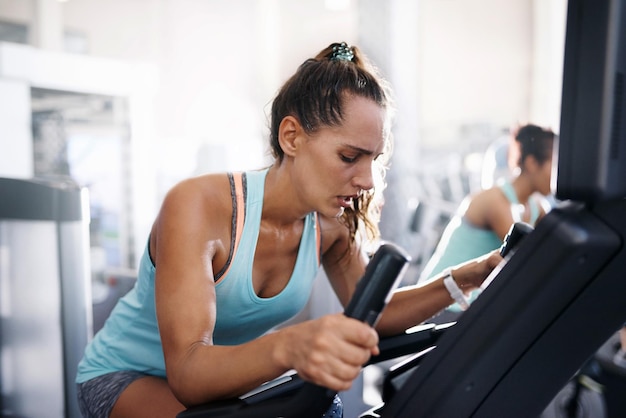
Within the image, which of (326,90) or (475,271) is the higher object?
(326,90)

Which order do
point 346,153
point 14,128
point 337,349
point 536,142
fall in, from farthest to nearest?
point 536,142 < point 14,128 < point 346,153 < point 337,349

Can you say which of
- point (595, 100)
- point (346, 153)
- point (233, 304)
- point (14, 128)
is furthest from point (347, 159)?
point (14, 128)

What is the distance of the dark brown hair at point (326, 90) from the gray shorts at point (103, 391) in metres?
0.56

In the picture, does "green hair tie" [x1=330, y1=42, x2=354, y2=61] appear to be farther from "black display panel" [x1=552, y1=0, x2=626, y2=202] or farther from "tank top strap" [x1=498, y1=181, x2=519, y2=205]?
"tank top strap" [x1=498, y1=181, x2=519, y2=205]

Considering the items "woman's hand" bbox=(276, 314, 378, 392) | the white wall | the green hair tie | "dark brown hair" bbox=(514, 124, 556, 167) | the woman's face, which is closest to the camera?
"woman's hand" bbox=(276, 314, 378, 392)

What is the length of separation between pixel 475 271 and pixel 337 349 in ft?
1.89

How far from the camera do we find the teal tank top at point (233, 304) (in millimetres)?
1078

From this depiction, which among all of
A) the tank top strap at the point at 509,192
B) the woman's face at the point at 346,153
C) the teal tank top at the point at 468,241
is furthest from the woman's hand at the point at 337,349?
the tank top strap at the point at 509,192

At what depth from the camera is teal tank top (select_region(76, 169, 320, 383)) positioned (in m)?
Result: 1.08

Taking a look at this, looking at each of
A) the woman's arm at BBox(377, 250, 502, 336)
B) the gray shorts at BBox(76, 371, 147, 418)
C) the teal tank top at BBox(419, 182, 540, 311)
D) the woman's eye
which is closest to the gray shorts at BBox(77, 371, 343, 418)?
the gray shorts at BBox(76, 371, 147, 418)

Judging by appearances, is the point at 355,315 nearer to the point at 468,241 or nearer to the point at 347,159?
the point at 347,159

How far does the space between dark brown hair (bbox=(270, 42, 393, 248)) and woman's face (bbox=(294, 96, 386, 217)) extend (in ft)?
0.05

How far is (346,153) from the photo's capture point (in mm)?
1006

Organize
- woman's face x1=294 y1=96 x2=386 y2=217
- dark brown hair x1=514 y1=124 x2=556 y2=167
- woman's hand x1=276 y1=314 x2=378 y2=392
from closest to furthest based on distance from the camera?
woman's hand x1=276 y1=314 x2=378 y2=392
woman's face x1=294 y1=96 x2=386 y2=217
dark brown hair x1=514 y1=124 x2=556 y2=167
